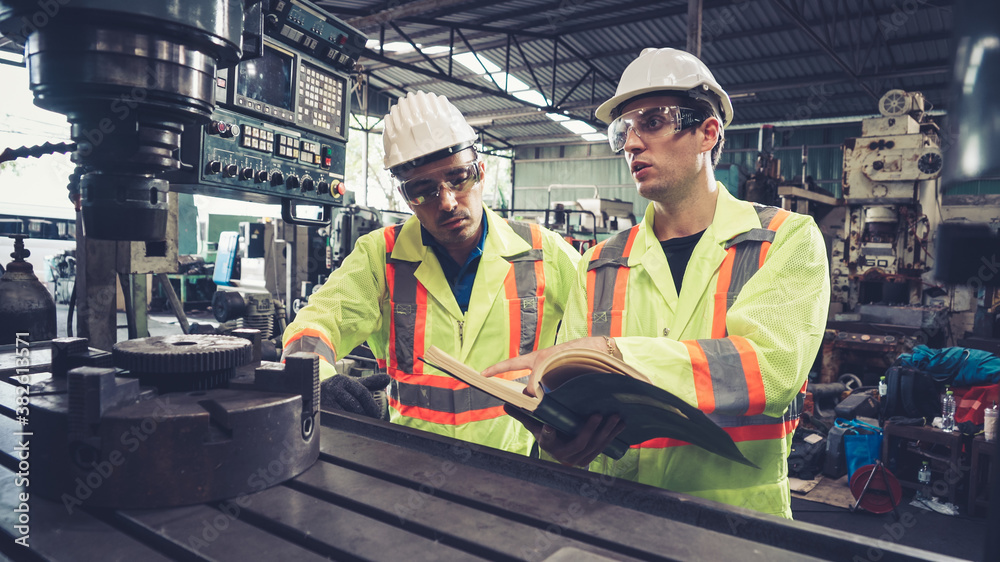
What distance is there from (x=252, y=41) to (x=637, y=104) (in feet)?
2.99

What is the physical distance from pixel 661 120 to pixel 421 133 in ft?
2.15

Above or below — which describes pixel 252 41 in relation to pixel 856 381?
above

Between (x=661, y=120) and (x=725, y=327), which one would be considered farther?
(x=661, y=120)

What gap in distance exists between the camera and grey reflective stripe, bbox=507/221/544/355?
1.76 metres

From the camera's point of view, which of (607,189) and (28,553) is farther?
(607,189)

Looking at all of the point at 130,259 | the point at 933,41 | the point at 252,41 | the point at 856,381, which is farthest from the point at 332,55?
the point at 933,41

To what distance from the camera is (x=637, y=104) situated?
5.03 feet

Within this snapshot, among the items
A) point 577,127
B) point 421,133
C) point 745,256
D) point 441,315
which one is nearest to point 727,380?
point 745,256

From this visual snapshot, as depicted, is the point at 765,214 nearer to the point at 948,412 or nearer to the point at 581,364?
the point at 581,364

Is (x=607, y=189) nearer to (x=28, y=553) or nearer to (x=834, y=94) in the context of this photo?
(x=834, y=94)

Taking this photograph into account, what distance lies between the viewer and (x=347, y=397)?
4.43ft

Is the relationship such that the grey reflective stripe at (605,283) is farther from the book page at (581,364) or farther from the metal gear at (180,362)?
the metal gear at (180,362)

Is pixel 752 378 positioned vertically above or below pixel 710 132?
below

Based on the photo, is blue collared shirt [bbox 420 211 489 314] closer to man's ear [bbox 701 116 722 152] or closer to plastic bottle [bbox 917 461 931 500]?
man's ear [bbox 701 116 722 152]
